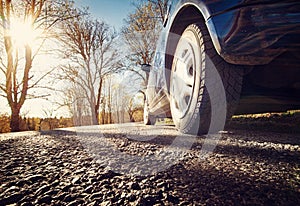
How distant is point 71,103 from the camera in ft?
54.3

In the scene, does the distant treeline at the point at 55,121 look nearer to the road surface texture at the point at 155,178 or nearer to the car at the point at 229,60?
the car at the point at 229,60

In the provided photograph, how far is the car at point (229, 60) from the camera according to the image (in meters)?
1.02

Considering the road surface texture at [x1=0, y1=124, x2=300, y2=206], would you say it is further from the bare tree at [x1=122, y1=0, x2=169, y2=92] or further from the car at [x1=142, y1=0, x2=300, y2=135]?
the bare tree at [x1=122, y1=0, x2=169, y2=92]

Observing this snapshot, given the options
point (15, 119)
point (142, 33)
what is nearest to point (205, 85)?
point (15, 119)

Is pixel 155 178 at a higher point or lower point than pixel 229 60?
lower

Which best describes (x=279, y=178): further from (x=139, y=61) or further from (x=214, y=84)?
(x=139, y=61)

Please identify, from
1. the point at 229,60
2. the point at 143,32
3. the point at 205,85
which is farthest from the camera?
the point at 143,32

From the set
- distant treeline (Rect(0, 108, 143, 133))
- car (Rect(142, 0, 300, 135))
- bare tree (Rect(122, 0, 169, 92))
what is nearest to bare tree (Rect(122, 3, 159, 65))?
bare tree (Rect(122, 0, 169, 92))

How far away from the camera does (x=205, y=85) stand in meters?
1.44

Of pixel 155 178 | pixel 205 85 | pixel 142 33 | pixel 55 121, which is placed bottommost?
pixel 155 178

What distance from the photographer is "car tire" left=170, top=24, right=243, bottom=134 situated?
1.41m

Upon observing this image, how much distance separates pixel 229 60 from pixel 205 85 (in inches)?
11.5

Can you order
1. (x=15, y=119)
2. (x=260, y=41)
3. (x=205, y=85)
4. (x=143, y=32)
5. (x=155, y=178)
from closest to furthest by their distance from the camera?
(x=155, y=178) < (x=260, y=41) < (x=205, y=85) < (x=15, y=119) < (x=143, y=32)

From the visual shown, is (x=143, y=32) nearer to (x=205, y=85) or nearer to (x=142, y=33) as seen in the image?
(x=142, y=33)
